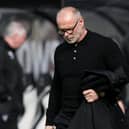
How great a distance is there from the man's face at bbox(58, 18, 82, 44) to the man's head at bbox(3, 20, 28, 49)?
3658 mm

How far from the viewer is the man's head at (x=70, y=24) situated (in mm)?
5047

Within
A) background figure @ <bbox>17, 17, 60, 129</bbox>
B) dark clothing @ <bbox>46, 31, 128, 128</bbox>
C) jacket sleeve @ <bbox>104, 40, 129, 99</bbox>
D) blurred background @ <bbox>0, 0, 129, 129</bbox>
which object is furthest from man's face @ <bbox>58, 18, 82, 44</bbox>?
background figure @ <bbox>17, 17, 60, 129</bbox>

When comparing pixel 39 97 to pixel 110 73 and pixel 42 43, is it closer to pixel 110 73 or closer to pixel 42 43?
pixel 42 43

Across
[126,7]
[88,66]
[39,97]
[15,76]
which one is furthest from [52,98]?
[39,97]

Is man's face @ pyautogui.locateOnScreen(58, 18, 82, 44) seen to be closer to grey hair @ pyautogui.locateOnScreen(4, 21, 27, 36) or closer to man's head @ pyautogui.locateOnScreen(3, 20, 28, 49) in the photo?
man's head @ pyautogui.locateOnScreen(3, 20, 28, 49)

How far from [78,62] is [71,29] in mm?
251

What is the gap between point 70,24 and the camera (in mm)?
5047

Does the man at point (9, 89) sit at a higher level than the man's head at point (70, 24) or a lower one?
lower

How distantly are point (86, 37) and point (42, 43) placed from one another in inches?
169

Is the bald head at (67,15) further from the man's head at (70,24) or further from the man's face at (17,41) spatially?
the man's face at (17,41)

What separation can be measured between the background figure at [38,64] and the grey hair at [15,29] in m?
0.15

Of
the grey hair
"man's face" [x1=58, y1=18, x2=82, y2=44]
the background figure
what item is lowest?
→ the background figure

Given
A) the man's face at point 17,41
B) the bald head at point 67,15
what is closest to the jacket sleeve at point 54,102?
the bald head at point 67,15

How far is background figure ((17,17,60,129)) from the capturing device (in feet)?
30.2
